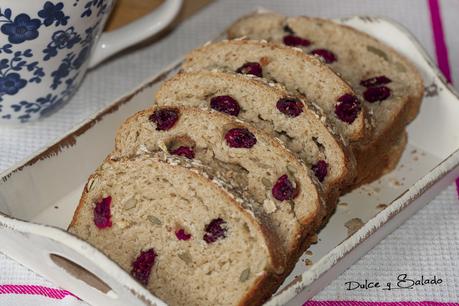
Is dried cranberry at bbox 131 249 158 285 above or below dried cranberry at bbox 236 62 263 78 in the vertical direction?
below

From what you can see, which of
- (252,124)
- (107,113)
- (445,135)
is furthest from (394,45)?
(107,113)

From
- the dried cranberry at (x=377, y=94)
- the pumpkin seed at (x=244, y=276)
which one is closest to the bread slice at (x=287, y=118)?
the dried cranberry at (x=377, y=94)

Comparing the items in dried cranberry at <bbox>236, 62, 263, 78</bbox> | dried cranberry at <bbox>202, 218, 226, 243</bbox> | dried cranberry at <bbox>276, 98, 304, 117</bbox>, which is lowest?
dried cranberry at <bbox>202, 218, 226, 243</bbox>

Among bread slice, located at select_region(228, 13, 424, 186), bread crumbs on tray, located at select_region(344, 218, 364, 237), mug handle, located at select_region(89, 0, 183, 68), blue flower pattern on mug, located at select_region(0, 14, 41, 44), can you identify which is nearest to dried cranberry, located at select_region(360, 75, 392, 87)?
bread slice, located at select_region(228, 13, 424, 186)

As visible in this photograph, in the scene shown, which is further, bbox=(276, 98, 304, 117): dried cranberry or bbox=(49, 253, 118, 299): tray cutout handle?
bbox=(276, 98, 304, 117): dried cranberry

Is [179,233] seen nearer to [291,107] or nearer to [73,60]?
[291,107]

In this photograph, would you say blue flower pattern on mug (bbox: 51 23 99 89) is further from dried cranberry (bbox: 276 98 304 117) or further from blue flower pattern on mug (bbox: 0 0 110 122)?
dried cranberry (bbox: 276 98 304 117)

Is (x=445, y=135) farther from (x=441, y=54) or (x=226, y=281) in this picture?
(x=226, y=281)

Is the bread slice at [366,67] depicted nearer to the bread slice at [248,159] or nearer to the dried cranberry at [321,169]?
the dried cranberry at [321,169]
